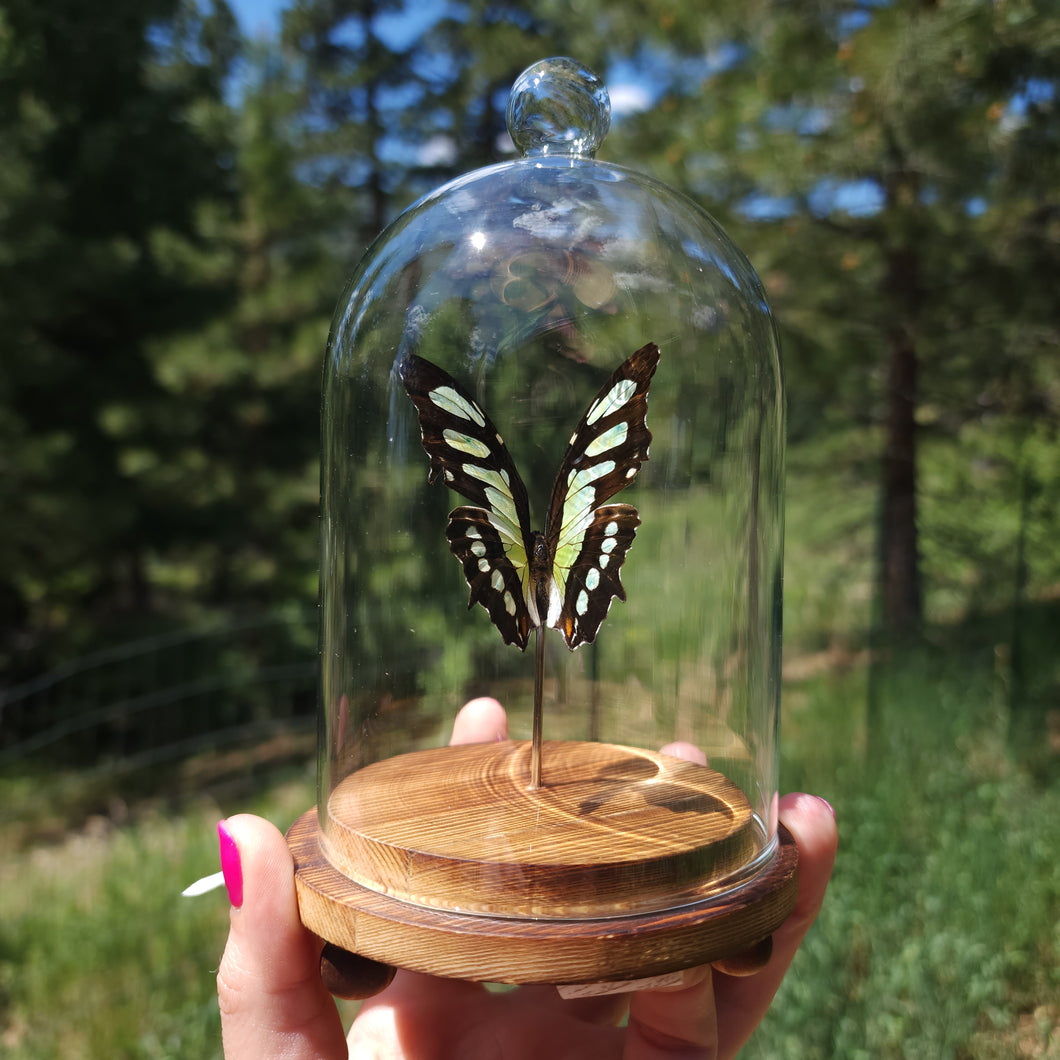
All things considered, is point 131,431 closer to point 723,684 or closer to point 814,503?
point 814,503

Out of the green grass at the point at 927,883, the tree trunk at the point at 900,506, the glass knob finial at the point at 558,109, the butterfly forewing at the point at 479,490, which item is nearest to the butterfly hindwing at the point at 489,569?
the butterfly forewing at the point at 479,490

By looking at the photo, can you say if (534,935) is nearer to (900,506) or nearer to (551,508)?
(551,508)

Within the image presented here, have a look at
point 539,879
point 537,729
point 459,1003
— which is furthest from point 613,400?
point 459,1003

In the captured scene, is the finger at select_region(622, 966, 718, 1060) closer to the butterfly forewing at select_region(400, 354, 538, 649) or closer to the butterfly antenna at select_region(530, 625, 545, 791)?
the butterfly antenna at select_region(530, 625, 545, 791)

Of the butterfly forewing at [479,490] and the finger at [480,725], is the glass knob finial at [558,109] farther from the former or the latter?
the finger at [480,725]

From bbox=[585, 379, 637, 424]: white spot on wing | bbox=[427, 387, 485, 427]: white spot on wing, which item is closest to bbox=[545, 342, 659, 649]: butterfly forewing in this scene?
bbox=[585, 379, 637, 424]: white spot on wing
